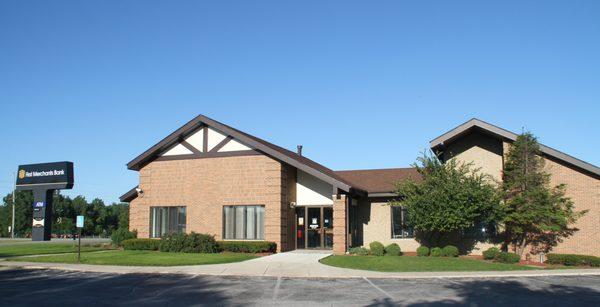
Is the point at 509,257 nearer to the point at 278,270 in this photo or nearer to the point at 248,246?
the point at 278,270

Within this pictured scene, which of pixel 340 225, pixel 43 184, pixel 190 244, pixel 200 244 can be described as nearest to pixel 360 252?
pixel 340 225

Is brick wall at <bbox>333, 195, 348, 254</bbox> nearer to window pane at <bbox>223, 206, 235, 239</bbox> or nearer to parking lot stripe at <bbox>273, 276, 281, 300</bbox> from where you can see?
window pane at <bbox>223, 206, 235, 239</bbox>

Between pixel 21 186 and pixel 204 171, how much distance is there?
24950 millimetres

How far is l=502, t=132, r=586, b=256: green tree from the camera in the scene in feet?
71.8

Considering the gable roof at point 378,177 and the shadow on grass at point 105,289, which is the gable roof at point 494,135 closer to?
the gable roof at point 378,177

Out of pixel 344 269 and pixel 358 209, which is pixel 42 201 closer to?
pixel 358 209

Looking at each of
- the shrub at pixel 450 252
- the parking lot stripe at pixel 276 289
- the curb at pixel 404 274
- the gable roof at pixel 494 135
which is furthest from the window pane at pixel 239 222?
the parking lot stripe at pixel 276 289

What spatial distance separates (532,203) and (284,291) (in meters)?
13.4

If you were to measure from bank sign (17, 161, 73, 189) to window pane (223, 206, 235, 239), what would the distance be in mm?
21287

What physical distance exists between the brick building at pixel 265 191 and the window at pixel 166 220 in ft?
0.18

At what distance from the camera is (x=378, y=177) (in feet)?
100

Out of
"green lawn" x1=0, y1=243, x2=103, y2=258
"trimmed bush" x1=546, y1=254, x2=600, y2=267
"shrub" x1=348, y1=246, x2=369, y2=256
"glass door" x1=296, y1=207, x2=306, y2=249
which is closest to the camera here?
"trimmed bush" x1=546, y1=254, x2=600, y2=267

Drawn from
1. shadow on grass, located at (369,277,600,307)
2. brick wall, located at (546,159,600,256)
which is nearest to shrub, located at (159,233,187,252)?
shadow on grass, located at (369,277,600,307)

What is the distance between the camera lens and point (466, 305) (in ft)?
37.7
